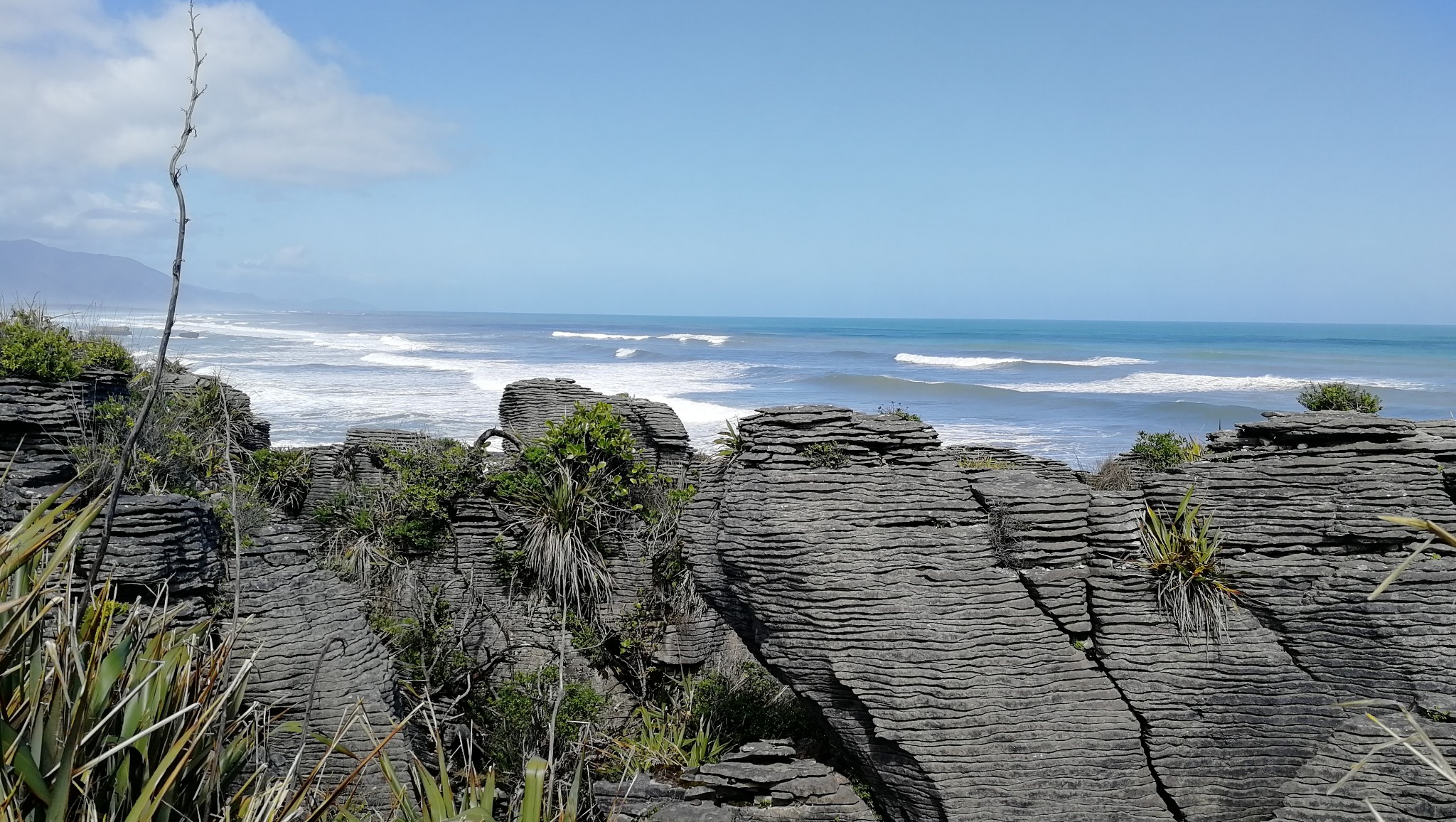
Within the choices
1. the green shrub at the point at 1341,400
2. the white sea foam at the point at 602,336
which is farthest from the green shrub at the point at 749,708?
the white sea foam at the point at 602,336

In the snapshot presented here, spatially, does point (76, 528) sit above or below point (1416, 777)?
above

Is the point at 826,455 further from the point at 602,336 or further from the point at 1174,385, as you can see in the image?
the point at 602,336

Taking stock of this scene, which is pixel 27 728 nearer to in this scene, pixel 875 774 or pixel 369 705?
pixel 369 705

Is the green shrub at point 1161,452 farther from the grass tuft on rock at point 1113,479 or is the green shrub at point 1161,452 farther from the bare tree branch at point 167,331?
the bare tree branch at point 167,331

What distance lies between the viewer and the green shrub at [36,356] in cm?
838

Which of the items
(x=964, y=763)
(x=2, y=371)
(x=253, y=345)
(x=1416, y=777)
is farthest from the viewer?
(x=253, y=345)

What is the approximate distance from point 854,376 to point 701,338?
1462 inches

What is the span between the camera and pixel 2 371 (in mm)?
8391

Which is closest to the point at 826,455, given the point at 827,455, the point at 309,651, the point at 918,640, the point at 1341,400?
the point at 827,455

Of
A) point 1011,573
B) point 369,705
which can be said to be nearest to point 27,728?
point 369,705

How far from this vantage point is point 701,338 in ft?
270

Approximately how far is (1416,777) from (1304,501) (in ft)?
Result: 5.98

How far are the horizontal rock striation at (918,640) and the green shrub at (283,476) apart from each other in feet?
23.3

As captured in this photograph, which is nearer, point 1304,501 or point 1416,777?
point 1416,777
